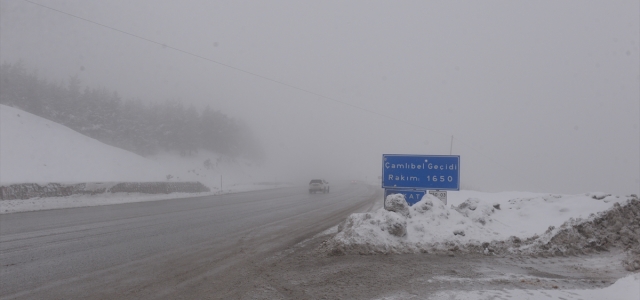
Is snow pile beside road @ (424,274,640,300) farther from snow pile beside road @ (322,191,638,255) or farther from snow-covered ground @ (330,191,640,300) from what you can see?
snow pile beside road @ (322,191,638,255)

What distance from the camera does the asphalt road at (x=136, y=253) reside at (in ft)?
19.2

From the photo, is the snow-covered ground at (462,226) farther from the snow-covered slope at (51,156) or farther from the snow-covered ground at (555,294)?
the snow-covered slope at (51,156)

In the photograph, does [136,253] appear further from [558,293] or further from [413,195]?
[558,293]

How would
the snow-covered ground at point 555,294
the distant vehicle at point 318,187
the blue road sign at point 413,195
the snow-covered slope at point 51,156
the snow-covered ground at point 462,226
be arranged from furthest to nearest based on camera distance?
the distant vehicle at point 318,187, the snow-covered slope at point 51,156, the blue road sign at point 413,195, the snow-covered ground at point 462,226, the snow-covered ground at point 555,294

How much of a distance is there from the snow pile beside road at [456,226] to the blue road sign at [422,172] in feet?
3.27

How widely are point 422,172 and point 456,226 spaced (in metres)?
2.93

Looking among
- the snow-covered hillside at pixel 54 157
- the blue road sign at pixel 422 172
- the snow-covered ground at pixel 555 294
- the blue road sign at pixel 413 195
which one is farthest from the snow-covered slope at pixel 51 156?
the snow-covered ground at pixel 555 294

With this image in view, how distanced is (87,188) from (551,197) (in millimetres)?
26051

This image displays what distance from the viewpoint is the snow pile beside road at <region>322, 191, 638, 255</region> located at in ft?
27.6

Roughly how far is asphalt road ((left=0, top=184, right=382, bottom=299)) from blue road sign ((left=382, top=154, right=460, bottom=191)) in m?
2.90

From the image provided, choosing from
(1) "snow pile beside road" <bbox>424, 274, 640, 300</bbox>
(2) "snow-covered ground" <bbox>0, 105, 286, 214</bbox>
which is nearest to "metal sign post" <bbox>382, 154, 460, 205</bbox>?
(1) "snow pile beside road" <bbox>424, 274, 640, 300</bbox>

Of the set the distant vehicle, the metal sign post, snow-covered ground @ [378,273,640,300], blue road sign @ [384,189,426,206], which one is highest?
the metal sign post

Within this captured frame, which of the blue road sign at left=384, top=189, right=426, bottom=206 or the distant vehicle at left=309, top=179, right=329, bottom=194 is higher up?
the blue road sign at left=384, top=189, right=426, bottom=206

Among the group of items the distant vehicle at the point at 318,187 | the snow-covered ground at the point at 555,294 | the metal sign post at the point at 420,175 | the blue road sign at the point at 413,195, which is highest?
the metal sign post at the point at 420,175
